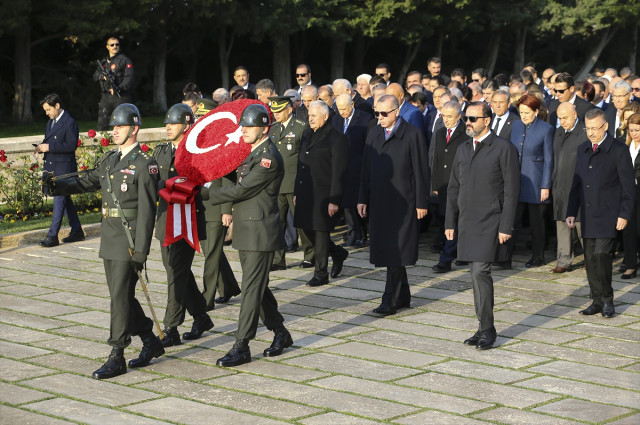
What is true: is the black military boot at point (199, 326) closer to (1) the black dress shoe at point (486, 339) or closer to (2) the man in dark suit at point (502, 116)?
(1) the black dress shoe at point (486, 339)

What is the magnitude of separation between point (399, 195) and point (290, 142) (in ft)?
7.55

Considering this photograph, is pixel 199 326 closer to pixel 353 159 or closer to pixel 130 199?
pixel 130 199

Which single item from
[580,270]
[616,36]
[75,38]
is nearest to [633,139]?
[580,270]

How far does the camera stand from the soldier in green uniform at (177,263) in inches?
368

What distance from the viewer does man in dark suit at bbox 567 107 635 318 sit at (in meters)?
10.5

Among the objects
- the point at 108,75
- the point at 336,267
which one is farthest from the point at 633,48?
the point at 336,267

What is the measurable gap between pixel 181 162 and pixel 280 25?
28.9m

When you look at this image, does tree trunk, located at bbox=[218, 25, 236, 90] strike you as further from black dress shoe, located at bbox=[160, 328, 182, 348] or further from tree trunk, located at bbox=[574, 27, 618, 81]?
black dress shoe, located at bbox=[160, 328, 182, 348]

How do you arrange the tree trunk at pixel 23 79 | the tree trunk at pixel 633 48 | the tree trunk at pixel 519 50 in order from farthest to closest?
the tree trunk at pixel 633 48 < the tree trunk at pixel 519 50 < the tree trunk at pixel 23 79

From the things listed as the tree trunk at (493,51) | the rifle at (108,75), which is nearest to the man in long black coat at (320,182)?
the rifle at (108,75)

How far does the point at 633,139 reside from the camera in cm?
1202

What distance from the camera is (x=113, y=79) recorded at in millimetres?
19141

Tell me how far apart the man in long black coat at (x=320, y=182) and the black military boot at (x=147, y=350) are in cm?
333

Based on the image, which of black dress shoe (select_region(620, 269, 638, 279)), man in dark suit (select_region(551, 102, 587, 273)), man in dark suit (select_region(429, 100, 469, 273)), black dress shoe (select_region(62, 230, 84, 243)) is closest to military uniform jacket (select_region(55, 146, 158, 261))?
man in dark suit (select_region(429, 100, 469, 273))
